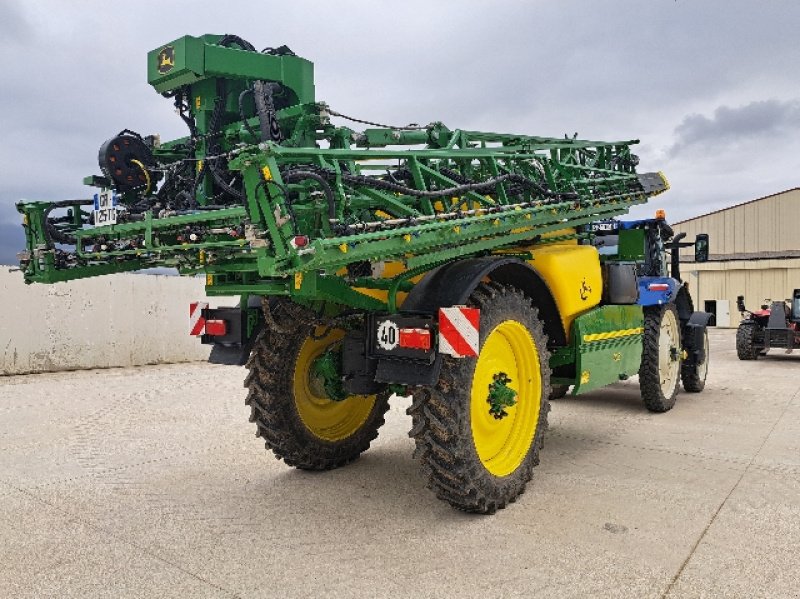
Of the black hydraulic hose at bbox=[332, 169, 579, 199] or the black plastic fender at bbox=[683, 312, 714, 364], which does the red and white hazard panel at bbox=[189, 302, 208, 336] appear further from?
the black plastic fender at bbox=[683, 312, 714, 364]

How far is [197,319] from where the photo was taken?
4.98 metres

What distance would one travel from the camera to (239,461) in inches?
211

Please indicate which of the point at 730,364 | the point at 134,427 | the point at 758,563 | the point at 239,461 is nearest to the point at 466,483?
the point at 758,563

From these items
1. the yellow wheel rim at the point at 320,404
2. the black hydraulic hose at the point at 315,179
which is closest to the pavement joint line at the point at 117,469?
the yellow wheel rim at the point at 320,404

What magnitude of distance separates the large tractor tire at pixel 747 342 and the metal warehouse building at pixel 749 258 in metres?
14.2

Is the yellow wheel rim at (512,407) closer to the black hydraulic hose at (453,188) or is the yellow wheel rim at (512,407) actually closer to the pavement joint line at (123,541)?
the black hydraulic hose at (453,188)

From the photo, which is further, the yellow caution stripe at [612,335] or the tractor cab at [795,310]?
the tractor cab at [795,310]

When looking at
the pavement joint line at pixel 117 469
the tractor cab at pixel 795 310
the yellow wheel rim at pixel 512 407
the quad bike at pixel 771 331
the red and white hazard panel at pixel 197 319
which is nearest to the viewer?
the yellow wheel rim at pixel 512 407

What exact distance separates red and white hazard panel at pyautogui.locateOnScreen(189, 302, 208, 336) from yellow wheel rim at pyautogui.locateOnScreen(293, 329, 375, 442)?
2.53ft

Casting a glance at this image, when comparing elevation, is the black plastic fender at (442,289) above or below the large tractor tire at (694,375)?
above

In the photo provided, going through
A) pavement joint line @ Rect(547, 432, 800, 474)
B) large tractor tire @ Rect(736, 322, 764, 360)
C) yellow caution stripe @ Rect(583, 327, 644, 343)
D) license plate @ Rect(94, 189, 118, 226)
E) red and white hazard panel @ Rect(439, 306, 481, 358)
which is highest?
license plate @ Rect(94, 189, 118, 226)

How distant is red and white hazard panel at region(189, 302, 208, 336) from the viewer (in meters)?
4.95

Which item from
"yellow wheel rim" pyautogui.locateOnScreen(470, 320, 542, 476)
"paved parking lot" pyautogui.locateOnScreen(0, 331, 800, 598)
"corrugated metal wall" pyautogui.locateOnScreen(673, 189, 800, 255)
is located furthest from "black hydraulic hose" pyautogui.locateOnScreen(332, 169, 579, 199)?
"corrugated metal wall" pyautogui.locateOnScreen(673, 189, 800, 255)

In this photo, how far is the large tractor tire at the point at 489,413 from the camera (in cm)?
379
